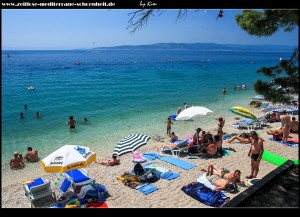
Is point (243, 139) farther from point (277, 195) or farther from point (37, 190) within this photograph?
point (37, 190)

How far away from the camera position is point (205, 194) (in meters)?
7.64

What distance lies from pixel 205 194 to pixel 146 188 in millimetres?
1932

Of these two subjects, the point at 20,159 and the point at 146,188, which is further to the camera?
the point at 20,159

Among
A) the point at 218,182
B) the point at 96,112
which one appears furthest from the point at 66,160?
the point at 96,112

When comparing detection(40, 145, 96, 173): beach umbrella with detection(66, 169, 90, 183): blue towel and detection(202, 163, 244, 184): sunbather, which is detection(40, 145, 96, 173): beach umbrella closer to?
detection(66, 169, 90, 183): blue towel

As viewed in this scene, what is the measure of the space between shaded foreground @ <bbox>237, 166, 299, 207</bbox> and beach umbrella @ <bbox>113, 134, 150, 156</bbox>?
7.92 metres

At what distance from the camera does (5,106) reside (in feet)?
87.3

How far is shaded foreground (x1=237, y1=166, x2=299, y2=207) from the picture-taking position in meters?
4.98

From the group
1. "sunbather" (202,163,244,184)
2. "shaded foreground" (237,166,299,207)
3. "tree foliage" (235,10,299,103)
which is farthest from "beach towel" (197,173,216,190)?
"tree foliage" (235,10,299,103)

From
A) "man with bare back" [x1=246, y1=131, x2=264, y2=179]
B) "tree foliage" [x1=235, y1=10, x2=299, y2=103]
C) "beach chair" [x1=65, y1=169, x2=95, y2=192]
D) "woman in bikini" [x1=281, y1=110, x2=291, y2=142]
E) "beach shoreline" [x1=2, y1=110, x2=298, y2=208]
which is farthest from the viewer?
"woman in bikini" [x1=281, y1=110, x2=291, y2=142]

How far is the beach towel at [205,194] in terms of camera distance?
23.9 feet

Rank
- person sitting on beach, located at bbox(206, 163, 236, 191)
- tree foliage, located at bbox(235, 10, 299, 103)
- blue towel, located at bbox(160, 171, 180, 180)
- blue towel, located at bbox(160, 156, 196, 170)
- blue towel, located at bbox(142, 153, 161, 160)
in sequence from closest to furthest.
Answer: tree foliage, located at bbox(235, 10, 299, 103)
person sitting on beach, located at bbox(206, 163, 236, 191)
blue towel, located at bbox(160, 171, 180, 180)
blue towel, located at bbox(160, 156, 196, 170)
blue towel, located at bbox(142, 153, 161, 160)
